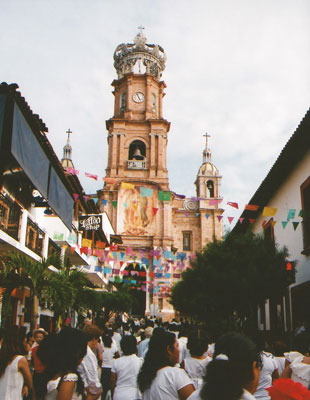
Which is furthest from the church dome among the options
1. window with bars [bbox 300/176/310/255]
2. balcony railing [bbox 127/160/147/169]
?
window with bars [bbox 300/176/310/255]

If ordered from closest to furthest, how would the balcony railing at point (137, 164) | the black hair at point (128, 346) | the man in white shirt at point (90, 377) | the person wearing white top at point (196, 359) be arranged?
the man in white shirt at point (90, 377) < the person wearing white top at point (196, 359) < the black hair at point (128, 346) < the balcony railing at point (137, 164)

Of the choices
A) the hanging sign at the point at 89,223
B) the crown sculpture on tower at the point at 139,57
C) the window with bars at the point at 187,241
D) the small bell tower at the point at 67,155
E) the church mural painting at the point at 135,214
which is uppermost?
the crown sculpture on tower at the point at 139,57

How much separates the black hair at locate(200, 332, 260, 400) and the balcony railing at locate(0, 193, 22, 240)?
449 inches

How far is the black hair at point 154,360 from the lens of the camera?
166 inches

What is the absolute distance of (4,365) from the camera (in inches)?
201

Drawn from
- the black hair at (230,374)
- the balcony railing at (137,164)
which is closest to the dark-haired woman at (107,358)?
the black hair at (230,374)

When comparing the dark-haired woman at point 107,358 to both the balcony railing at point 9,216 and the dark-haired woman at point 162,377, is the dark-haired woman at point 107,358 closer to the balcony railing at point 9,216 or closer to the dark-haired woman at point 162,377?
the dark-haired woman at point 162,377

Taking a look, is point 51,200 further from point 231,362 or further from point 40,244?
point 231,362

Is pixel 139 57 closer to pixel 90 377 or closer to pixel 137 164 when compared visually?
pixel 137 164

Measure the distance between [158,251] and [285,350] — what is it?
34.9m

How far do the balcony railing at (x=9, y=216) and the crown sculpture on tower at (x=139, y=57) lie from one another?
127ft

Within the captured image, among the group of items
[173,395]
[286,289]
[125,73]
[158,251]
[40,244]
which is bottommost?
[173,395]

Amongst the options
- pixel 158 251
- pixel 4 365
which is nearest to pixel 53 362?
pixel 4 365

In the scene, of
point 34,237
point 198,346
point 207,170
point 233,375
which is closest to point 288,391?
point 233,375
